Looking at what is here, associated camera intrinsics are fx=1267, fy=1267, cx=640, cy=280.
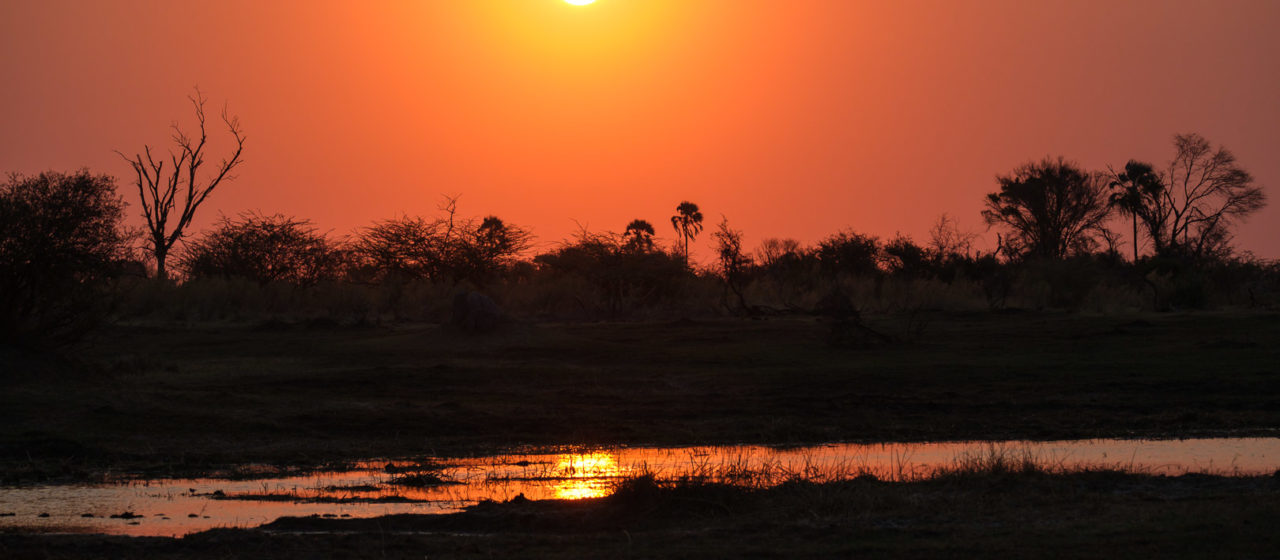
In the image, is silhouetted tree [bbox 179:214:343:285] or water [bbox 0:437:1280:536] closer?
water [bbox 0:437:1280:536]

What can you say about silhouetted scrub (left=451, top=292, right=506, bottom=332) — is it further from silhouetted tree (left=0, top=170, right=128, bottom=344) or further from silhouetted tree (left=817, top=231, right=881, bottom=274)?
silhouetted tree (left=817, top=231, right=881, bottom=274)

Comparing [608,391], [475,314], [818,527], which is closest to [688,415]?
[608,391]

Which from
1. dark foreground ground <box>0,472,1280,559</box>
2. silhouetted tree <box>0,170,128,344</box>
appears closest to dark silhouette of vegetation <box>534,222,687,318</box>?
silhouetted tree <box>0,170,128,344</box>

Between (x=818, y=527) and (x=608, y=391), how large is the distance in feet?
34.9

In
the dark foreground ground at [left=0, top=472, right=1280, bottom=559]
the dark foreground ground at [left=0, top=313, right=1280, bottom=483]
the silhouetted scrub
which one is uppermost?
the silhouetted scrub

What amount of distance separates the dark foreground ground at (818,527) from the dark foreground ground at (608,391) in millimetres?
4119

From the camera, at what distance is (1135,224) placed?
58312mm

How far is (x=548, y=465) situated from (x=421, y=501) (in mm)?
2555

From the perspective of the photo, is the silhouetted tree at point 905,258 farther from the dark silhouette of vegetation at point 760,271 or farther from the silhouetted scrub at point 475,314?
the silhouetted scrub at point 475,314

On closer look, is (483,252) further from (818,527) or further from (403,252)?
(818,527)

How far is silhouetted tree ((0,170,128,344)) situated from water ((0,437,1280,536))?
7.90 meters

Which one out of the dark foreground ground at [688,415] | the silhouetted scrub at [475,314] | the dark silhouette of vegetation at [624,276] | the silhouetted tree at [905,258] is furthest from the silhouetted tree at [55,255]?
the silhouetted tree at [905,258]

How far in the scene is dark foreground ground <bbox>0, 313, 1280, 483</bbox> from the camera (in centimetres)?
1428

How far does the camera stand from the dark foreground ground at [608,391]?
14281 mm
